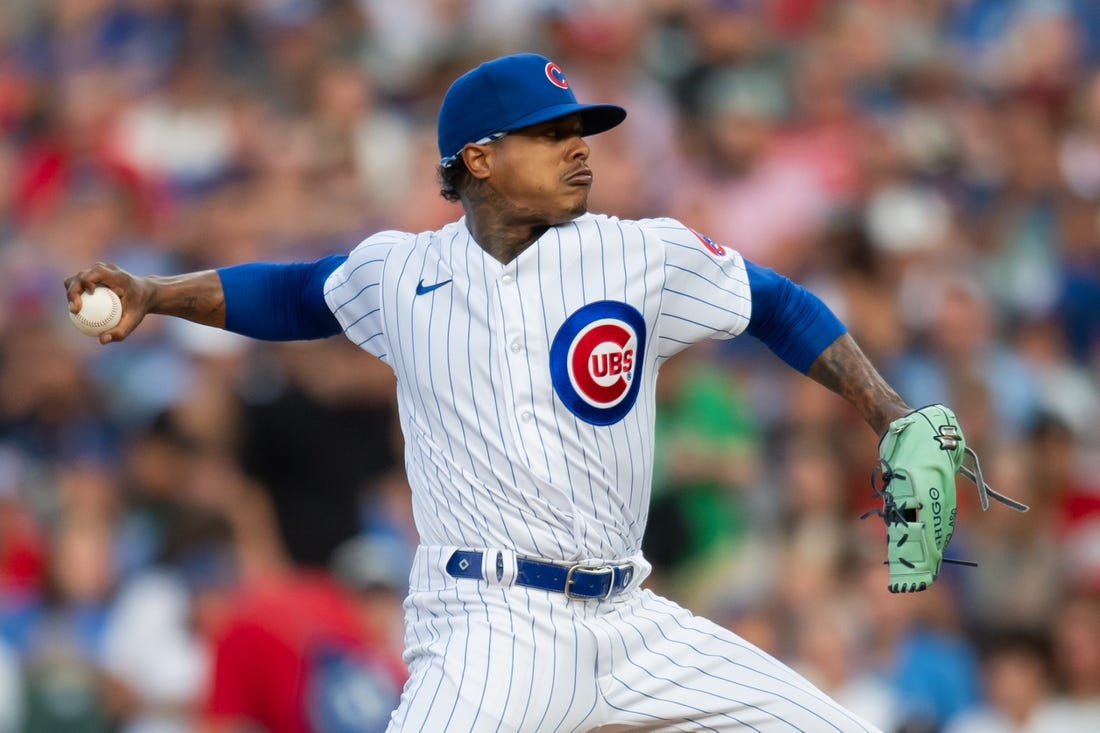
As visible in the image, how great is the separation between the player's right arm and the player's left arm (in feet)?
3.29

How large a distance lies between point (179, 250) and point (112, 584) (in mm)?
1913

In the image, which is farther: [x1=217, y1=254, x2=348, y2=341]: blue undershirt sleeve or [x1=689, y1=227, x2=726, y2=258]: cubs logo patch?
[x1=217, y1=254, x2=348, y2=341]: blue undershirt sleeve

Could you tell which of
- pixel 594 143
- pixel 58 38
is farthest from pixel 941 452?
pixel 58 38

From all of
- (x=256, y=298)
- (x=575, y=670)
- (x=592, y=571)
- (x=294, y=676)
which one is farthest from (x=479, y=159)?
(x=294, y=676)

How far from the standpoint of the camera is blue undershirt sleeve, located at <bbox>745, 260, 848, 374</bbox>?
3.82 metres

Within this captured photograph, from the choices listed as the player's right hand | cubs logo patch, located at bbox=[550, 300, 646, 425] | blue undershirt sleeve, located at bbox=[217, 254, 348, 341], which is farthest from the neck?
the player's right hand

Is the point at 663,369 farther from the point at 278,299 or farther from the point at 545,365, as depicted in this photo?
the point at 545,365

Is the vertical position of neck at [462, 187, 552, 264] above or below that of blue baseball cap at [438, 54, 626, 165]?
below

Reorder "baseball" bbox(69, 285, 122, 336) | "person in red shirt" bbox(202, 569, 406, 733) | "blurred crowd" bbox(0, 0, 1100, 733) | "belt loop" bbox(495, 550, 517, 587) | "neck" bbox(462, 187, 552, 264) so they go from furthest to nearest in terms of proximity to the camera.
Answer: "blurred crowd" bbox(0, 0, 1100, 733) < "person in red shirt" bbox(202, 569, 406, 733) < "neck" bbox(462, 187, 552, 264) < "baseball" bbox(69, 285, 122, 336) < "belt loop" bbox(495, 550, 517, 587)

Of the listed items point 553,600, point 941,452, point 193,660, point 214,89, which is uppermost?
point 214,89

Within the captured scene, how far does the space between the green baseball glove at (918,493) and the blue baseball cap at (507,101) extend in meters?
1.00

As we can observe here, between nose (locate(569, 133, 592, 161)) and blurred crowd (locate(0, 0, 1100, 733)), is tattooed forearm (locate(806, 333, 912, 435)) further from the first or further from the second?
blurred crowd (locate(0, 0, 1100, 733))

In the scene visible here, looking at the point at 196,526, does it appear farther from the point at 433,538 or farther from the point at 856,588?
the point at 433,538

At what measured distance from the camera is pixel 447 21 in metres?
9.59
